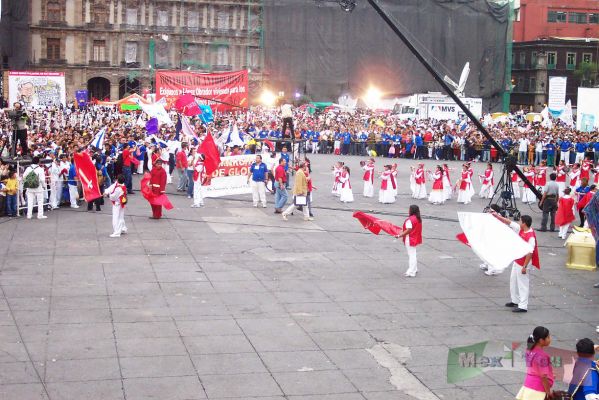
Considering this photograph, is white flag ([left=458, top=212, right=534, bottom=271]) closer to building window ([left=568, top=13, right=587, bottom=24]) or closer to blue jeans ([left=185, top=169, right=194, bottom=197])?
blue jeans ([left=185, top=169, right=194, bottom=197])

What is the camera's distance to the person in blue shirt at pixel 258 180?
2231 centimetres

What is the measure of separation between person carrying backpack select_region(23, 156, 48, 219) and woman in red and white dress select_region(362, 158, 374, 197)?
31.7 ft

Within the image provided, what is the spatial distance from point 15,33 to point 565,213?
63.5 m

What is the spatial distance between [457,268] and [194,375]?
7471mm

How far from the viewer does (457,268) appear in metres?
15.5

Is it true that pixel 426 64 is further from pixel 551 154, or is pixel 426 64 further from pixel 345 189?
pixel 551 154

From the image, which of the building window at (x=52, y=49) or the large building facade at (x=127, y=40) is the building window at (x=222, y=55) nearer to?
the large building facade at (x=127, y=40)

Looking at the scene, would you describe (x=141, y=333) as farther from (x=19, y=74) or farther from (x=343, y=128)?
(x=343, y=128)

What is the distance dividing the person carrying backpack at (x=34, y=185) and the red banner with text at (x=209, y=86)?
47.4 ft

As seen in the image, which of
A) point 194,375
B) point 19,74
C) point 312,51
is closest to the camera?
point 194,375

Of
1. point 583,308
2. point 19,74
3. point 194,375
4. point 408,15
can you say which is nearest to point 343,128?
point 19,74

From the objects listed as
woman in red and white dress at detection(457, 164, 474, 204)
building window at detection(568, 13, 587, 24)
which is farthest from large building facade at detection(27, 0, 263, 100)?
woman in red and white dress at detection(457, 164, 474, 204)

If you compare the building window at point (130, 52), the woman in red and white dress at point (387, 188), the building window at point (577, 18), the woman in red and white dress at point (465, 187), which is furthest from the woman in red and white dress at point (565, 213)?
the building window at point (577, 18)

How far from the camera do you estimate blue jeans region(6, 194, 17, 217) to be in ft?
64.2
